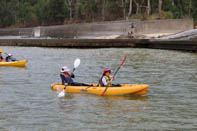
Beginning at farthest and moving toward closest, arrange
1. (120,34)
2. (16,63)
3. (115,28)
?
(115,28)
(120,34)
(16,63)

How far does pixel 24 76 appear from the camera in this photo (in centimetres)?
2486

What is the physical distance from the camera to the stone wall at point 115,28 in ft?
169

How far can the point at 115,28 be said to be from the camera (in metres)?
58.6

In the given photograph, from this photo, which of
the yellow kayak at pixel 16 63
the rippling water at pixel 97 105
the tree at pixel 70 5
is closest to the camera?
the rippling water at pixel 97 105

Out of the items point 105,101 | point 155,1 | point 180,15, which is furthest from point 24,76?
point 155,1

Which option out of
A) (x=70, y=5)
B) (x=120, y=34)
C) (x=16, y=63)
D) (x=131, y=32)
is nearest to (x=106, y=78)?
(x=16, y=63)

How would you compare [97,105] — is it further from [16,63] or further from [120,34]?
[120,34]

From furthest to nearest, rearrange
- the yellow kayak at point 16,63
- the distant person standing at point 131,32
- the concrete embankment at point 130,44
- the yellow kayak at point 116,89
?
the distant person standing at point 131,32
the concrete embankment at point 130,44
the yellow kayak at point 16,63
the yellow kayak at point 116,89

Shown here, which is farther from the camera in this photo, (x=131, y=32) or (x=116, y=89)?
(x=131, y=32)

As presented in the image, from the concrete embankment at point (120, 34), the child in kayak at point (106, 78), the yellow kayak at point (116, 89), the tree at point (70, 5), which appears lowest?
the yellow kayak at point (116, 89)

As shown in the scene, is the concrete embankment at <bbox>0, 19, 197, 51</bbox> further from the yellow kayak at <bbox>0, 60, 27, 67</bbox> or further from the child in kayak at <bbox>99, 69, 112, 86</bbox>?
the child in kayak at <bbox>99, 69, 112, 86</bbox>

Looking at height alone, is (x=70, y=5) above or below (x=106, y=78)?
above

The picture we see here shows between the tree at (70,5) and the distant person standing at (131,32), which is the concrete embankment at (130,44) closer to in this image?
the distant person standing at (131,32)

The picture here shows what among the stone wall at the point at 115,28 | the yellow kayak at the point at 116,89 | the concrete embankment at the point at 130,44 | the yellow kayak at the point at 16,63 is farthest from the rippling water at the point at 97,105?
the stone wall at the point at 115,28
